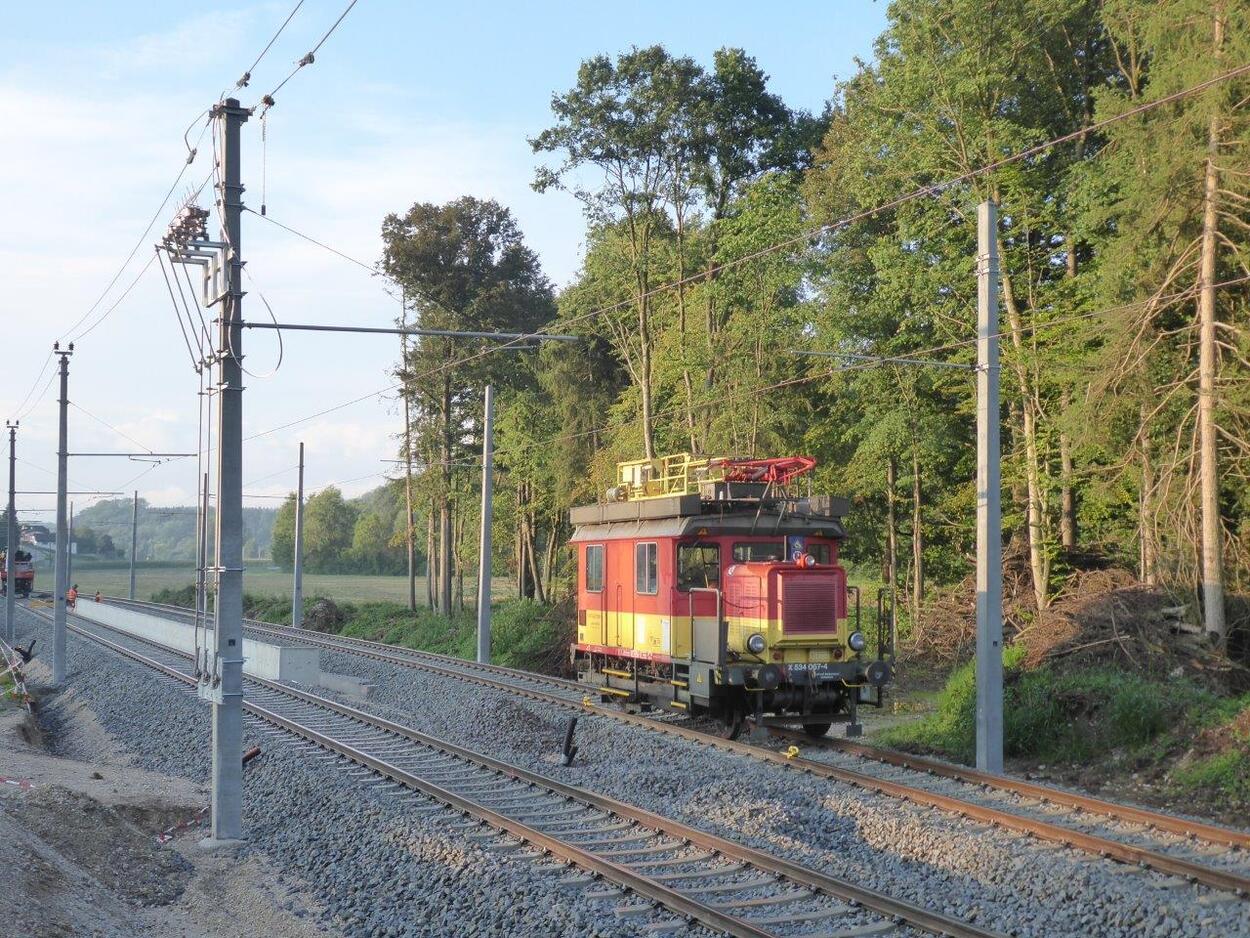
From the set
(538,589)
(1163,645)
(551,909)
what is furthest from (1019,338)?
(538,589)

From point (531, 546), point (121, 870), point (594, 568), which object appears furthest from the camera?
point (531, 546)

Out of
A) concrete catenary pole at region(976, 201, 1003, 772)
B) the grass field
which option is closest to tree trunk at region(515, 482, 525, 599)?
the grass field

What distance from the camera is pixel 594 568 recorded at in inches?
789

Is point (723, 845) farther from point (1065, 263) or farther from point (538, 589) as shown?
point (538, 589)

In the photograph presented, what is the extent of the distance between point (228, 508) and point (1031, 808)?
29.2 feet

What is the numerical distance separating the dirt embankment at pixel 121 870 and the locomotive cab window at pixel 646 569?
6.72 meters

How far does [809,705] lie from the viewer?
16.5 meters

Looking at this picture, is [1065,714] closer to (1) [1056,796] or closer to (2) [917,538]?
(1) [1056,796]

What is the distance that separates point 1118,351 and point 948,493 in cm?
1158

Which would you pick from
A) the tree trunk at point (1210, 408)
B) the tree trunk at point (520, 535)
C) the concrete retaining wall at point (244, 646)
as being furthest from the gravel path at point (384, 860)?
the tree trunk at point (520, 535)

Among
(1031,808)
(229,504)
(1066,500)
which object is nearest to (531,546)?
(1066,500)

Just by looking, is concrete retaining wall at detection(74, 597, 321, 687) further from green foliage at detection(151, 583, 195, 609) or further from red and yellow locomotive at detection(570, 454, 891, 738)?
green foliage at detection(151, 583, 195, 609)

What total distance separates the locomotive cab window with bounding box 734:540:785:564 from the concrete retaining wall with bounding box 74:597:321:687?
23.5 feet

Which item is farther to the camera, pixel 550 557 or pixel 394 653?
pixel 550 557
